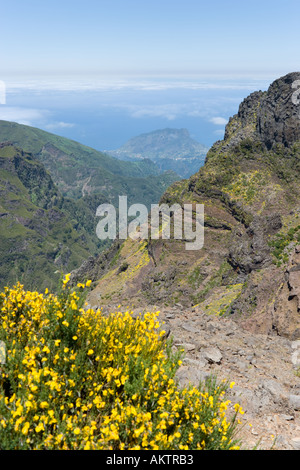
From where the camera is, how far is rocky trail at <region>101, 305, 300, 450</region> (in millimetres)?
6695

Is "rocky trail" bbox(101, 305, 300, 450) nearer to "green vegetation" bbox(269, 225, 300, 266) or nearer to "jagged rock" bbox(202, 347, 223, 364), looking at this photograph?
"jagged rock" bbox(202, 347, 223, 364)

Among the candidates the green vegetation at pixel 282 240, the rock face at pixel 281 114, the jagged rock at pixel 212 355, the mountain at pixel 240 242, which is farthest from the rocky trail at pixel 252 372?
the rock face at pixel 281 114

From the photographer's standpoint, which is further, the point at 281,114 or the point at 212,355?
the point at 281,114

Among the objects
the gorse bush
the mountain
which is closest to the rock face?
the mountain

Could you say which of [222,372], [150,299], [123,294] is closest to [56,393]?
[222,372]

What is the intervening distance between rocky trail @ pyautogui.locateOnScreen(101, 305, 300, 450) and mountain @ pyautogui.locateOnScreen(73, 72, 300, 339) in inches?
190

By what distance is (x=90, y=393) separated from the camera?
193 inches

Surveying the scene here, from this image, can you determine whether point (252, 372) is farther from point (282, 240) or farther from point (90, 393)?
point (282, 240)

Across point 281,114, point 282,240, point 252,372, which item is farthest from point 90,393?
point 281,114

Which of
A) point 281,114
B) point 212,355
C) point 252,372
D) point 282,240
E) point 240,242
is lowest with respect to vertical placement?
point 240,242

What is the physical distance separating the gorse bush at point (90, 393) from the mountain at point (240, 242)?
1289 centimetres

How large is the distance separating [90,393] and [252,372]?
6380mm

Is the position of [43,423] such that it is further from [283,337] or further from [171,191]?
[171,191]
